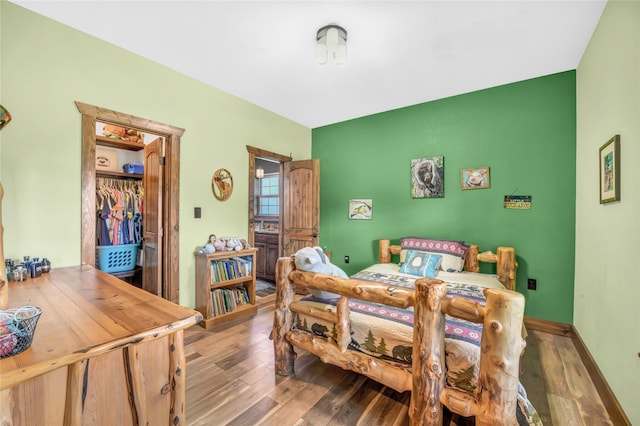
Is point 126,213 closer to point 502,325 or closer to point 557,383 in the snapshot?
point 502,325

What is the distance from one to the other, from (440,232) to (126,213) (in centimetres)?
432

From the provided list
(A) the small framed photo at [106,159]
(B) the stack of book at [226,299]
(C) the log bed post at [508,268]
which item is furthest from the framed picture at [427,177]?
(A) the small framed photo at [106,159]

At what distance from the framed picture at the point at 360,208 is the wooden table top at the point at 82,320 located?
315 centimetres

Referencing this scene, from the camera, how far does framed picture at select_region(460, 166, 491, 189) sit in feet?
10.3

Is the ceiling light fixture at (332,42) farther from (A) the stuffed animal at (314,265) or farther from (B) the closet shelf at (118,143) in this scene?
(B) the closet shelf at (118,143)

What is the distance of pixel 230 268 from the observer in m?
3.13

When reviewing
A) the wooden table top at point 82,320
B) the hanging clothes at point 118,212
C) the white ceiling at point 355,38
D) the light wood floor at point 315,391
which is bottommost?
the light wood floor at point 315,391

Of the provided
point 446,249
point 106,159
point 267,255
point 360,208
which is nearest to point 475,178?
point 446,249

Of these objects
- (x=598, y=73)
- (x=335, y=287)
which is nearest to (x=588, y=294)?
(x=598, y=73)

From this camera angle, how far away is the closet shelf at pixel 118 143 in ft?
11.4

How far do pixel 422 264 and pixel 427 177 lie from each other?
4.10 feet

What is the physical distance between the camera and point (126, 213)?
3.66 metres

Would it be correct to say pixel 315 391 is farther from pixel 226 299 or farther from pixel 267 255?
pixel 267 255

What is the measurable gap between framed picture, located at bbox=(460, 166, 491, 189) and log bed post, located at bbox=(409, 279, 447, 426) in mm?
2334
